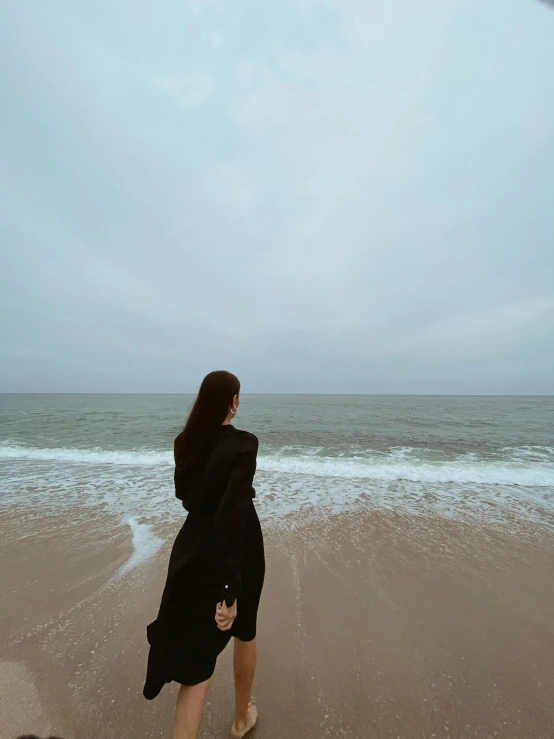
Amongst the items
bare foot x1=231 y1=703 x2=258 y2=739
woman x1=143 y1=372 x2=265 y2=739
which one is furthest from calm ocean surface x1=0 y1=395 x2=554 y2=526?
woman x1=143 y1=372 x2=265 y2=739

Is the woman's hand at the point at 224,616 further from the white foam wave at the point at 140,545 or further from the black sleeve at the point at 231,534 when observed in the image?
the white foam wave at the point at 140,545

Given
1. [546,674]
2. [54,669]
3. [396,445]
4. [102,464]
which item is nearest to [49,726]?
[54,669]

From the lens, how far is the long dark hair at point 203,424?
1.72m

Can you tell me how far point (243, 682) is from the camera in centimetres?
196

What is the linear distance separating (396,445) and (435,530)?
10079 mm

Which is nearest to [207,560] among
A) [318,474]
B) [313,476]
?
[313,476]

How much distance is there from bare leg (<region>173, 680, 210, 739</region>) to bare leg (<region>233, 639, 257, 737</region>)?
320 millimetres

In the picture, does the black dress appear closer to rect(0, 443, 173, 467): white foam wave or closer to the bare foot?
the bare foot

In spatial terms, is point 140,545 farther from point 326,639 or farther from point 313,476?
point 313,476

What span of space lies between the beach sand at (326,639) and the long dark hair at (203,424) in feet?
6.10

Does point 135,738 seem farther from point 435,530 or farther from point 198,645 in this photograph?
point 435,530

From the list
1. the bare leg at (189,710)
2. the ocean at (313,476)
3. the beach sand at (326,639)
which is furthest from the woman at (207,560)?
the ocean at (313,476)

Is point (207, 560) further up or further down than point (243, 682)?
further up

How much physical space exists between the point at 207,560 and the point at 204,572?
7cm
